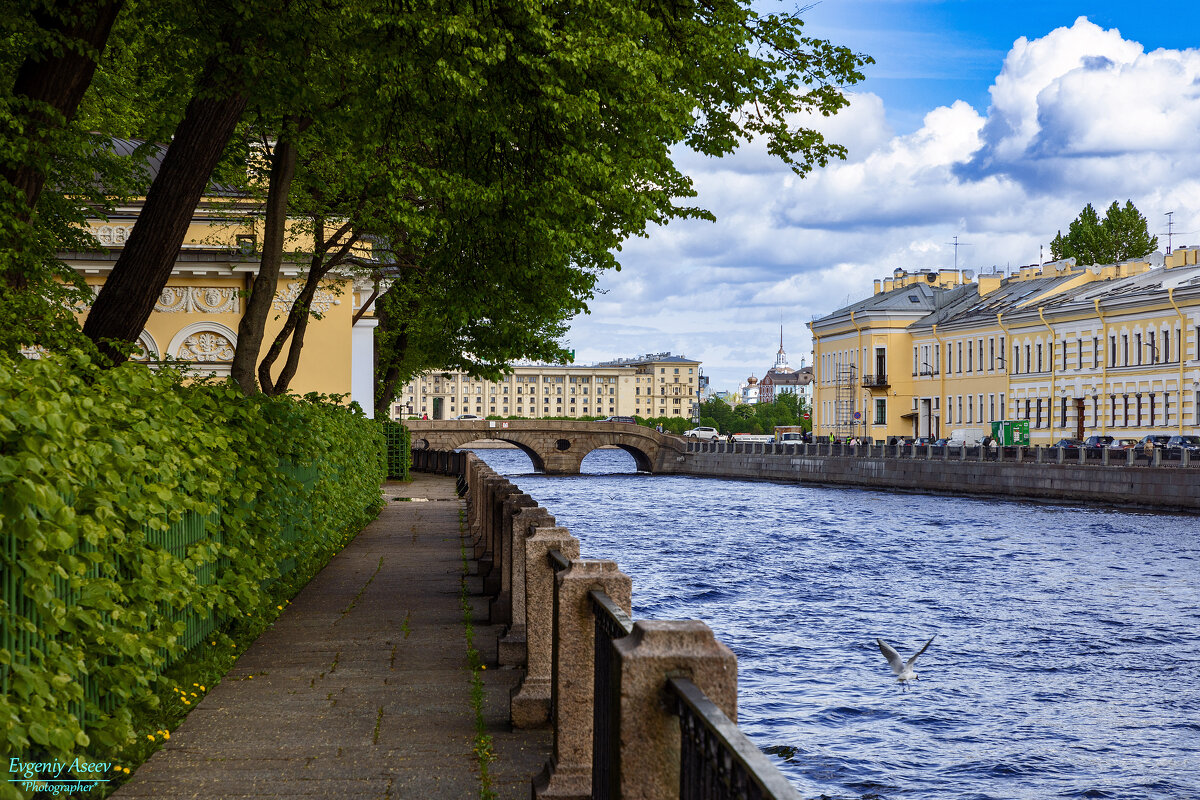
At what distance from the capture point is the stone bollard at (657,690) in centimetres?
335

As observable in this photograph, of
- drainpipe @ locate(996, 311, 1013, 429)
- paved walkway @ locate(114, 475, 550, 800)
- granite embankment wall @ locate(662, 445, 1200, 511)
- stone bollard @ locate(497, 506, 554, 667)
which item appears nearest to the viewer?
paved walkway @ locate(114, 475, 550, 800)

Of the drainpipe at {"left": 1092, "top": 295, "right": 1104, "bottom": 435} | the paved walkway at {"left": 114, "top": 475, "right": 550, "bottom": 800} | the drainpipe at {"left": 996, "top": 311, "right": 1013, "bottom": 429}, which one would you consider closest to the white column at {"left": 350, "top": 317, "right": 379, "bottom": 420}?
the paved walkway at {"left": 114, "top": 475, "right": 550, "bottom": 800}

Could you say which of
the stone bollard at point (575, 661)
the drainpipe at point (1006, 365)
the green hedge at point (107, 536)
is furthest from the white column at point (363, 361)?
the drainpipe at point (1006, 365)

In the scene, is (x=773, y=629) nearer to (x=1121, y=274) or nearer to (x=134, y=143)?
(x=134, y=143)

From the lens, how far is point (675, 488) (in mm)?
67875

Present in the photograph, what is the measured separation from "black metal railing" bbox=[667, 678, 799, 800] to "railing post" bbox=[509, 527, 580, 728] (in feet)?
11.0

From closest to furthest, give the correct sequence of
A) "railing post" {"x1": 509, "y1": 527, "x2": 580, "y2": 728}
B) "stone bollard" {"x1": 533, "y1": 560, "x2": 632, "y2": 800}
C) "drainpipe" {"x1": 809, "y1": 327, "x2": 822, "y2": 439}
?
1. "stone bollard" {"x1": 533, "y1": 560, "x2": 632, "y2": 800}
2. "railing post" {"x1": 509, "y1": 527, "x2": 580, "y2": 728}
3. "drainpipe" {"x1": 809, "y1": 327, "x2": 822, "y2": 439}

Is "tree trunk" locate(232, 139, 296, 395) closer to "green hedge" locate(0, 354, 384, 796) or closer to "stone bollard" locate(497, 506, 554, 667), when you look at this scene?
"green hedge" locate(0, 354, 384, 796)

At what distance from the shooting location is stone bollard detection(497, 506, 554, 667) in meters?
8.41

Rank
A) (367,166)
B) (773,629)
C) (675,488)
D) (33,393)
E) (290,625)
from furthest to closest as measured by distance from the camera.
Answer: (675,488) < (773,629) < (367,166) < (290,625) < (33,393)


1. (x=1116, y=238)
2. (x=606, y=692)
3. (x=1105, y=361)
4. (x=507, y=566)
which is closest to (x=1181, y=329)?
(x=1105, y=361)

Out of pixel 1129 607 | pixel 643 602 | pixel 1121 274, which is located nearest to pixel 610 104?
pixel 643 602

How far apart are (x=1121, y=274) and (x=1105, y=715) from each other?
6301cm

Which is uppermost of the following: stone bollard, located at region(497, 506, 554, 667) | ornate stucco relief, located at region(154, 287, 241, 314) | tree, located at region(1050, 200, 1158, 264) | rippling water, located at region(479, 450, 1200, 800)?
tree, located at region(1050, 200, 1158, 264)
